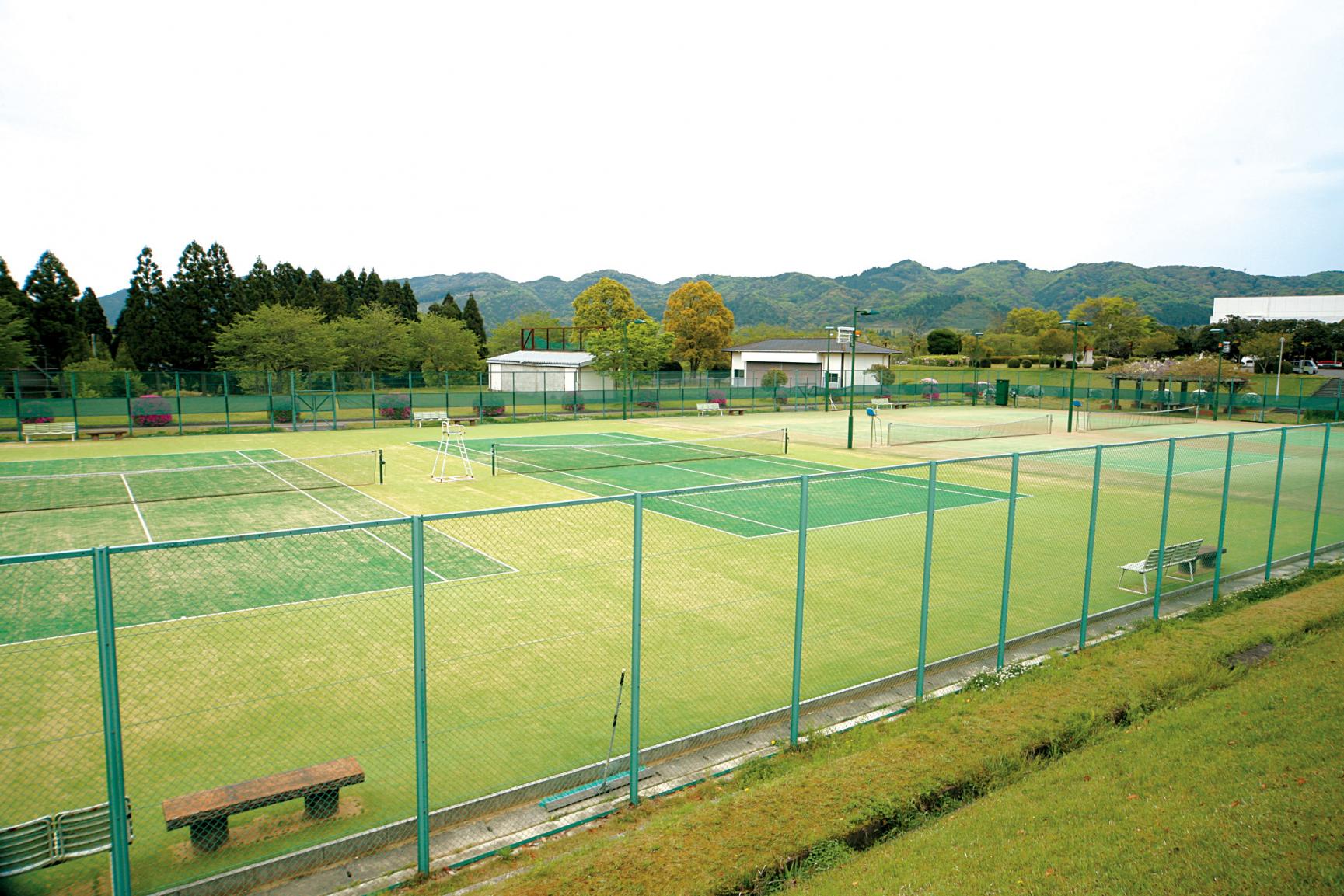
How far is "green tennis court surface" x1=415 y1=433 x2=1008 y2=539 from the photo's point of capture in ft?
61.8

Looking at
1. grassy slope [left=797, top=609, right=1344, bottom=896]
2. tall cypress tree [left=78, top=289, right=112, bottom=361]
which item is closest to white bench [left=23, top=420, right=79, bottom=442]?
grassy slope [left=797, top=609, right=1344, bottom=896]

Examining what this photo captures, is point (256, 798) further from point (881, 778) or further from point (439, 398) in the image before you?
point (439, 398)

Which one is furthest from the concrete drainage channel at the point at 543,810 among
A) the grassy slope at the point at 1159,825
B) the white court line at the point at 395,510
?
the white court line at the point at 395,510

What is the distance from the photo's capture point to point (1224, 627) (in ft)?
34.5

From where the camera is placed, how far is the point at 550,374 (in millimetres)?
64000

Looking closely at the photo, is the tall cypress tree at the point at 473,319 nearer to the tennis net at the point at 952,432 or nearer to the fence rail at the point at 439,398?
the fence rail at the point at 439,398

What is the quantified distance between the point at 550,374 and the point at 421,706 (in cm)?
5915

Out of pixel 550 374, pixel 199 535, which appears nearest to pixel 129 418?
pixel 199 535

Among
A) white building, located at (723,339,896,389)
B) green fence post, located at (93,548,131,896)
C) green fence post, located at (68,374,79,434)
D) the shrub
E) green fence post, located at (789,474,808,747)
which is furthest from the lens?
white building, located at (723,339,896,389)

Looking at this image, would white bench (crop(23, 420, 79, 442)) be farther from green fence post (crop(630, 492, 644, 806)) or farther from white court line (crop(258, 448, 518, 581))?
green fence post (crop(630, 492, 644, 806))

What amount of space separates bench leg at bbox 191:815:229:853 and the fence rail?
35.7m

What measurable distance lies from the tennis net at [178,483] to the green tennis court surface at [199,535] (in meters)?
0.06

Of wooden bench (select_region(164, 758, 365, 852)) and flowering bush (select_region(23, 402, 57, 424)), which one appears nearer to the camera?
wooden bench (select_region(164, 758, 365, 852))

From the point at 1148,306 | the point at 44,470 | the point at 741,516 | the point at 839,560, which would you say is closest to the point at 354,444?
the point at 44,470
